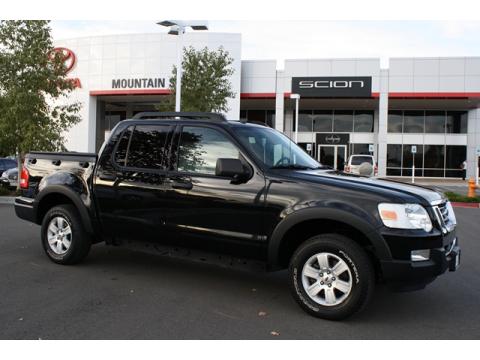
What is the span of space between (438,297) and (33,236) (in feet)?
21.3

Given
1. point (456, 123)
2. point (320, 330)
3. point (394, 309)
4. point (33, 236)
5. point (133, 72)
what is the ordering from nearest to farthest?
1. point (320, 330)
2. point (394, 309)
3. point (33, 236)
4. point (133, 72)
5. point (456, 123)

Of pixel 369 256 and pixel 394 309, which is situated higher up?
pixel 369 256

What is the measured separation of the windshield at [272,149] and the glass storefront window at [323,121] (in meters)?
32.7

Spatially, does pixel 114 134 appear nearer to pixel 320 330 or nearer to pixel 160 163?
pixel 160 163

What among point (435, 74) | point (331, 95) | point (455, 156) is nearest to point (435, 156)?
point (455, 156)

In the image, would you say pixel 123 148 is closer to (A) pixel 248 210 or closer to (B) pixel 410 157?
(A) pixel 248 210

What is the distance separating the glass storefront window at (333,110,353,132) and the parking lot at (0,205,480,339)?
3179cm

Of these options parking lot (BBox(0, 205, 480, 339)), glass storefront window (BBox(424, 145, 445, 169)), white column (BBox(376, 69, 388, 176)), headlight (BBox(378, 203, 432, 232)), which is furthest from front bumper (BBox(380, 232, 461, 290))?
glass storefront window (BBox(424, 145, 445, 169))

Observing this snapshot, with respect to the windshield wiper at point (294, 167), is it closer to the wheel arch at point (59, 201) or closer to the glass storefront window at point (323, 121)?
the wheel arch at point (59, 201)

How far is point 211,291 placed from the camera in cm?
511

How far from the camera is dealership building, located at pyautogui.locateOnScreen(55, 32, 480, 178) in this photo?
31609mm

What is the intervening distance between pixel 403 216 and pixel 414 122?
116ft

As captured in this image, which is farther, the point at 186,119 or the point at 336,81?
the point at 336,81

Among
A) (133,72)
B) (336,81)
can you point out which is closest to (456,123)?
(336,81)
